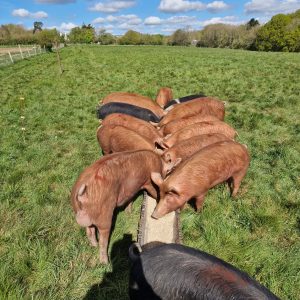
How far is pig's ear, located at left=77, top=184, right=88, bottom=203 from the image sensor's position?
12.5 feet

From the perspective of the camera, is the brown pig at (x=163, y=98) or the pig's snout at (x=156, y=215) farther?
the brown pig at (x=163, y=98)

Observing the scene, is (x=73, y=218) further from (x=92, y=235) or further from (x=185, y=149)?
(x=185, y=149)

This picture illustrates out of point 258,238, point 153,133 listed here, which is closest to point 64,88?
point 153,133

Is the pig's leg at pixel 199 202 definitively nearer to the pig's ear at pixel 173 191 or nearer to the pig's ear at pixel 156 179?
the pig's ear at pixel 173 191

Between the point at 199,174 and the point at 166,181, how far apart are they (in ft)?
1.83

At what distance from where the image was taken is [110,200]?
13.7 ft

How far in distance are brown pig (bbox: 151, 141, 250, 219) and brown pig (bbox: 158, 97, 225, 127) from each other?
245 centimetres

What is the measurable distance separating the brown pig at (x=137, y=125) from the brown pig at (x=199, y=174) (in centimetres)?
161

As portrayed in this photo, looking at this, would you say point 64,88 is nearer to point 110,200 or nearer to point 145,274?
point 110,200

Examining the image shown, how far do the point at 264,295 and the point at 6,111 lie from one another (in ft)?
33.2

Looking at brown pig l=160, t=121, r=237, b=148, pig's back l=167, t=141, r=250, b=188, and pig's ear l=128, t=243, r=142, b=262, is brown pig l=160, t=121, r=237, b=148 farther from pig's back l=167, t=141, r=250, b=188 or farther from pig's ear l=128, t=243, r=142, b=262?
pig's ear l=128, t=243, r=142, b=262

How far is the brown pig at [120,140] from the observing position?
19.1ft

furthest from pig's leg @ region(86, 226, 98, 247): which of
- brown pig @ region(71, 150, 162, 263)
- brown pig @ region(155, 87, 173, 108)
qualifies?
brown pig @ region(155, 87, 173, 108)

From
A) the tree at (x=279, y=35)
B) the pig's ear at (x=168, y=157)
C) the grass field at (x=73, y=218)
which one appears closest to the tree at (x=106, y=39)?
the tree at (x=279, y=35)
